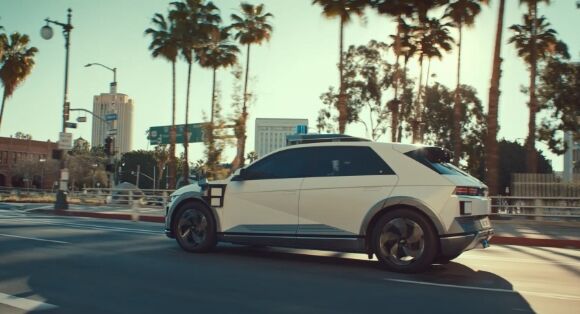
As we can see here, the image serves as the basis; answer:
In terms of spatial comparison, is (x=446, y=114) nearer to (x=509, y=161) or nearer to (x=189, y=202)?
(x=509, y=161)

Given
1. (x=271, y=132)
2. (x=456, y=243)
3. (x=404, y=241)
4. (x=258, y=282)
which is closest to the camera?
(x=258, y=282)

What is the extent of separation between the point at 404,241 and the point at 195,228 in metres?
→ 3.33

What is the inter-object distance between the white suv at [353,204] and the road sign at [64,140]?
17.3 m

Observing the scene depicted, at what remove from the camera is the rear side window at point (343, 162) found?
7414mm

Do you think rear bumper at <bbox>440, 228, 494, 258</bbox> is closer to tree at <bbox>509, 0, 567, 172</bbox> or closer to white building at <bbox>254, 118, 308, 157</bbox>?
tree at <bbox>509, 0, 567, 172</bbox>

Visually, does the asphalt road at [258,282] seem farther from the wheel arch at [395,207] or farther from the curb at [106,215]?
the curb at [106,215]

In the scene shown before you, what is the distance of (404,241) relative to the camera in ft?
23.0

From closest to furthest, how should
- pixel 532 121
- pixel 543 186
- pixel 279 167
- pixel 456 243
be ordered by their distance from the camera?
1. pixel 456 243
2. pixel 279 167
3. pixel 543 186
4. pixel 532 121

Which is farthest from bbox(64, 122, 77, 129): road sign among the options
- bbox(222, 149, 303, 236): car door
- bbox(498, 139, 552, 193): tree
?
bbox(498, 139, 552, 193): tree

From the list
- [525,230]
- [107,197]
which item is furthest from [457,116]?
[107,197]

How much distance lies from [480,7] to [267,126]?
19367 mm

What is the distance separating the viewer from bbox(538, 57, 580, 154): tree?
101 feet

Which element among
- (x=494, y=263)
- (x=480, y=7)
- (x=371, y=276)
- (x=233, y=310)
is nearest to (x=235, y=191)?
(x=371, y=276)

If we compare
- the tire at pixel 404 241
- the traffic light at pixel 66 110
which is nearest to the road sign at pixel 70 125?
the traffic light at pixel 66 110
